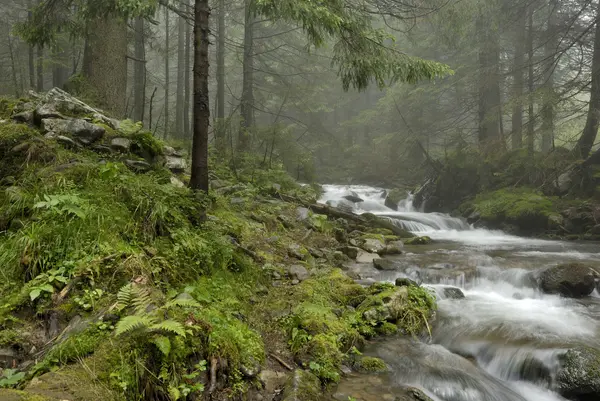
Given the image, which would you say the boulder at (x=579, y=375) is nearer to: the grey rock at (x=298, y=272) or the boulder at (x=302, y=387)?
the boulder at (x=302, y=387)

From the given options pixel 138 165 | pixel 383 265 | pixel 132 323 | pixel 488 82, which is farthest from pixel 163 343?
pixel 488 82

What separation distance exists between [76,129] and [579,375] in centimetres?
747

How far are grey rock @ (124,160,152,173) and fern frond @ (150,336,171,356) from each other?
Answer: 382 cm

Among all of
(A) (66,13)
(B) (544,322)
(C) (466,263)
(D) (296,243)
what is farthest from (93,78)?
(B) (544,322)

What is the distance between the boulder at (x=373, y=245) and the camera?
9498mm

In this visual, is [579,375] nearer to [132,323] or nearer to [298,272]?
[298,272]

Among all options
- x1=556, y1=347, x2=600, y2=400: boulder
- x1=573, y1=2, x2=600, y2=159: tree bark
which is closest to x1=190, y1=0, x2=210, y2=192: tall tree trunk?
x1=556, y1=347, x2=600, y2=400: boulder

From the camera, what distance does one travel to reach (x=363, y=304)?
18.6ft

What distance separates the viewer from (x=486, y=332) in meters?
5.57

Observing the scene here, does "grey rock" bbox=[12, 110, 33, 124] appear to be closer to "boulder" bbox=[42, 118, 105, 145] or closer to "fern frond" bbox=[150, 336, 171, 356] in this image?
"boulder" bbox=[42, 118, 105, 145]

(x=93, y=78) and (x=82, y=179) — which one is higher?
(x=93, y=78)

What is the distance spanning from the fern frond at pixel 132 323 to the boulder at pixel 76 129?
413 centimetres

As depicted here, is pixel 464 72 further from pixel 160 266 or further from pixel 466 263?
pixel 160 266

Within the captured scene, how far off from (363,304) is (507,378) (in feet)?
6.48
